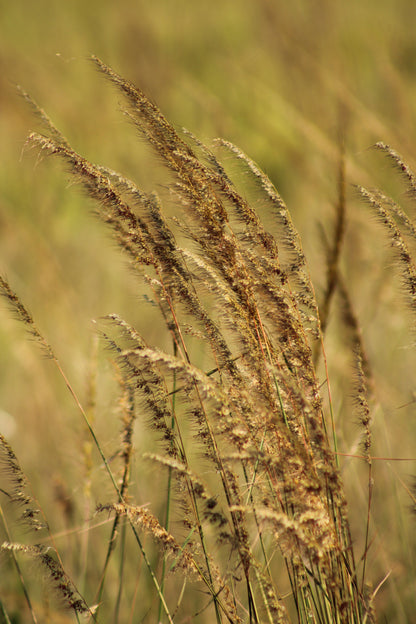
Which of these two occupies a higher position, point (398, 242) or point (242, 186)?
point (242, 186)

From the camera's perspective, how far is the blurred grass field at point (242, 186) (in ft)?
5.24

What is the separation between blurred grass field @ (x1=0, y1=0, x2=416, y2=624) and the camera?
1.60 metres

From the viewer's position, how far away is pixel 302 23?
2.50 meters

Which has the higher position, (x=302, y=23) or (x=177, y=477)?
(x=302, y=23)

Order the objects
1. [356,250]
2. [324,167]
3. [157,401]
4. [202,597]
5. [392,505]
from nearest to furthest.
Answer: [157,401] → [202,597] → [392,505] → [356,250] → [324,167]

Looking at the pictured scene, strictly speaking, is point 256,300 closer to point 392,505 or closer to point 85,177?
point 85,177

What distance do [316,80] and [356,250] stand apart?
0.73m

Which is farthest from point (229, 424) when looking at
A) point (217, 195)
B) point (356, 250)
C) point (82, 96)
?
point (82, 96)

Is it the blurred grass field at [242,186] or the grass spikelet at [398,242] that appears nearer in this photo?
the grass spikelet at [398,242]

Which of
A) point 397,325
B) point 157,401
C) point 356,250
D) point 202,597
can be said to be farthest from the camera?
point 397,325

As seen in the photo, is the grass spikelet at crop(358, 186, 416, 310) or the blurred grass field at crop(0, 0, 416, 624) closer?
the grass spikelet at crop(358, 186, 416, 310)

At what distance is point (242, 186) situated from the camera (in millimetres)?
1000

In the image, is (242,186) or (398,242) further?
(242,186)

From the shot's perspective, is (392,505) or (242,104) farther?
(242,104)
